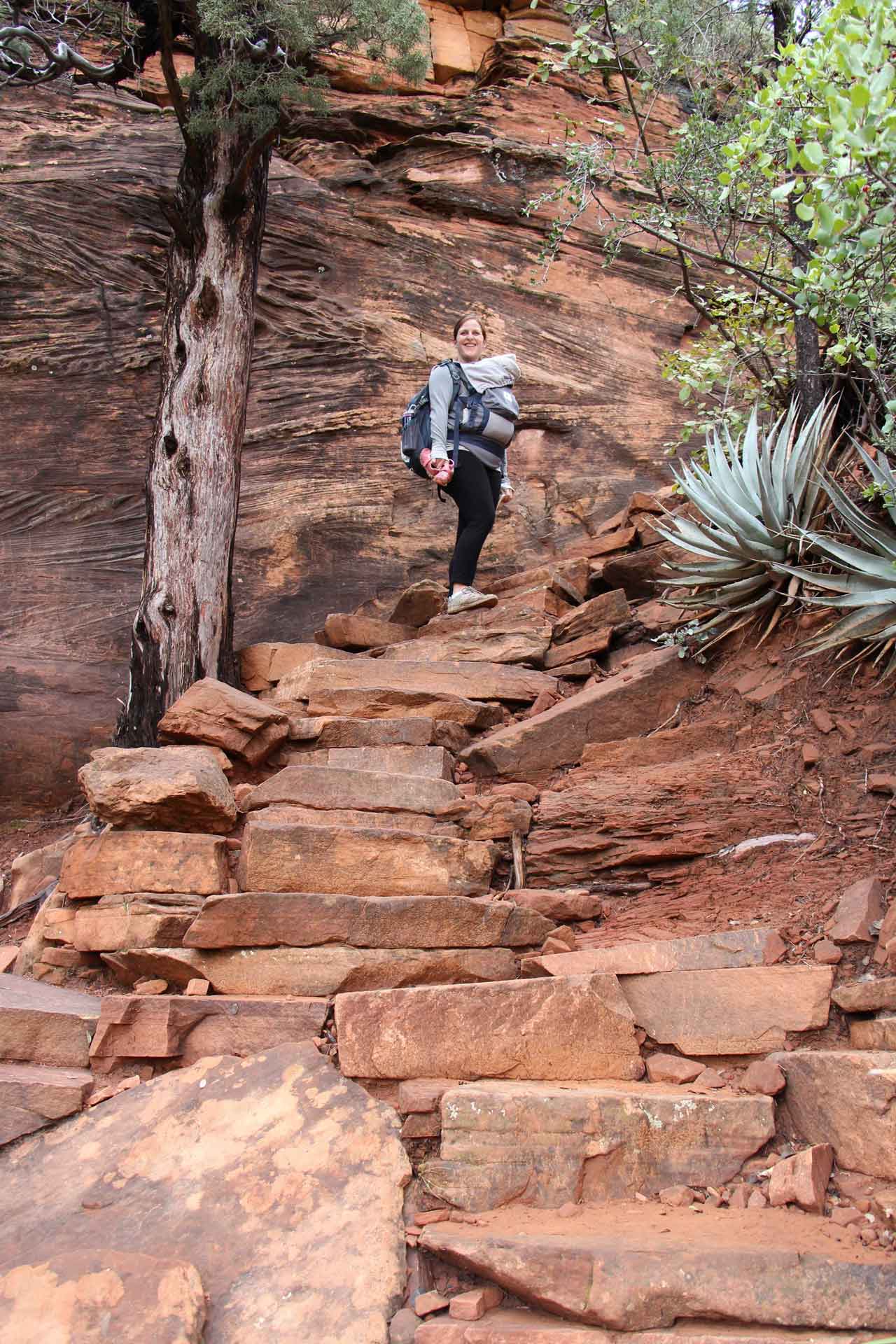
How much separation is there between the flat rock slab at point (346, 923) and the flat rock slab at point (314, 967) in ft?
0.14

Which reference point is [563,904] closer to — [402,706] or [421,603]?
[402,706]

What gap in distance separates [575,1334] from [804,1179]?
2.62 ft

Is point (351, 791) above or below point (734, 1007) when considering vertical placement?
below

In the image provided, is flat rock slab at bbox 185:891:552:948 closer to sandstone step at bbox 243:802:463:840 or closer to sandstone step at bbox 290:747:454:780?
sandstone step at bbox 243:802:463:840

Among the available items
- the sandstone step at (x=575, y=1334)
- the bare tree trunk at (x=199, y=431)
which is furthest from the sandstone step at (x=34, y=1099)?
the bare tree trunk at (x=199, y=431)

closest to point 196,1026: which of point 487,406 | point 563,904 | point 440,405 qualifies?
point 563,904

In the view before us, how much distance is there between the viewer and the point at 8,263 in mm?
9734

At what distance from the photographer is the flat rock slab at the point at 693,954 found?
13.2ft

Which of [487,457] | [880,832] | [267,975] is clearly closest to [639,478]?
[487,457]

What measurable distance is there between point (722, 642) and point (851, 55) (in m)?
3.34

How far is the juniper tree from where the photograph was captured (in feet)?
Result: 23.5

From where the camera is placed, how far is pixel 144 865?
4828 mm

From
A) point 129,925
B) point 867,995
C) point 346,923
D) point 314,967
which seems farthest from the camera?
point 129,925

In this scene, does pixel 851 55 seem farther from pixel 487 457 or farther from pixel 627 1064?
pixel 487 457
